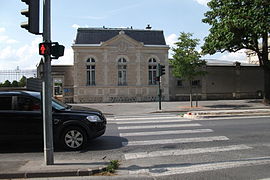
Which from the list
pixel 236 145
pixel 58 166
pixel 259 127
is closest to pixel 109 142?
pixel 58 166

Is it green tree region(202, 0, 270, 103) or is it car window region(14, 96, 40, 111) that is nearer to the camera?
car window region(14, 96, 40, 111)

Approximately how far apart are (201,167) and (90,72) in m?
26.0

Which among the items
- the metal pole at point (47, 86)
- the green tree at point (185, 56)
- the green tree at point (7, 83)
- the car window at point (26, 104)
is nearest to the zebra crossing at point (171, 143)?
the metal pole at point (47, 86)

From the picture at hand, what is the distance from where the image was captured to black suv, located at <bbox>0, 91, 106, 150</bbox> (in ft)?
22.0

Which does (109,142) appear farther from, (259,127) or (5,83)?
(5,83)

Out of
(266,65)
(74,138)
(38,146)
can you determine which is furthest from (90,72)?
(74,138)

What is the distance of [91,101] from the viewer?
29656mm

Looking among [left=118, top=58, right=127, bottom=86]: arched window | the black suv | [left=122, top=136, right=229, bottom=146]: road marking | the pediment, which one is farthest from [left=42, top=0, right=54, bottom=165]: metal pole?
[left=118, top=58, right=127, bottom=86]: arched window

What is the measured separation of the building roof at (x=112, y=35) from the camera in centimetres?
3069

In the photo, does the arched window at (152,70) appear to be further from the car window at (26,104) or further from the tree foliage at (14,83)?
the car window at (26,104)

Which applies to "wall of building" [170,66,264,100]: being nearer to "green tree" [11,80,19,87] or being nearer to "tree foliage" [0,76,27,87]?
"tree foliage" [0,76,27,87]

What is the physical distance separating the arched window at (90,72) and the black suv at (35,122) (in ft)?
75.9

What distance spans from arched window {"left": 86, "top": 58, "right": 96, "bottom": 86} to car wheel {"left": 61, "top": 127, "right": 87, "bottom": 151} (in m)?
23.6

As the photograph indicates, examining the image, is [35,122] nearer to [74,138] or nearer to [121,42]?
[74,138]
